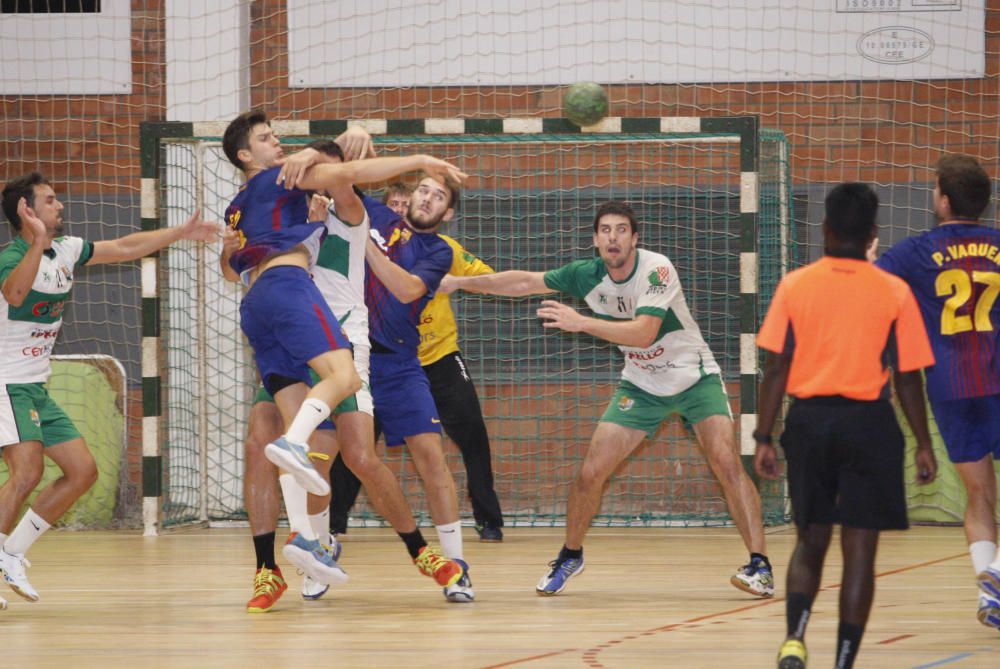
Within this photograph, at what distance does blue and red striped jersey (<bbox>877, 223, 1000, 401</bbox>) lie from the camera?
17.8 feet

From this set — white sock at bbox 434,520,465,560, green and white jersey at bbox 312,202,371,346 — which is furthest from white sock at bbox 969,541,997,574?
green and white jersey at bbox 312,202,371,346

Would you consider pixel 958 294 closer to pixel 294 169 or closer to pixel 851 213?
pixel 851 213

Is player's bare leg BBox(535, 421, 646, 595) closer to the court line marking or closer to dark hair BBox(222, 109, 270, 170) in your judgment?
the court line marking

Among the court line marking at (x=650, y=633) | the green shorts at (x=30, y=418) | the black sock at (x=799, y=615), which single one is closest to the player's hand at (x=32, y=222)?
the green shorts at (x=30, y=418)

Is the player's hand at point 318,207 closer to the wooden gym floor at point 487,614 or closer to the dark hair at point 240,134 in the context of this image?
the dark hair at point 240,134

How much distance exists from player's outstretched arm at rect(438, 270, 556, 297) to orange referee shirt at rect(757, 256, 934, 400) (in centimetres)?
296

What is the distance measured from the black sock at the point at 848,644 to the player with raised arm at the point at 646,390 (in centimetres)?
238

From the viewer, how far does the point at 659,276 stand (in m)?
6.71

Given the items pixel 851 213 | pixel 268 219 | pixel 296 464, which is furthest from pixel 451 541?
pixel 851 213

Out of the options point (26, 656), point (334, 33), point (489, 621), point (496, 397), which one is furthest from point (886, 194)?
point (26, 656)

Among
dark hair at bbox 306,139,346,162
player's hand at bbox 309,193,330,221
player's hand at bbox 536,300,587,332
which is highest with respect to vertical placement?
dark hair at bbox 306,139,346,162

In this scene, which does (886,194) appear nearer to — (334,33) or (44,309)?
(334,33)

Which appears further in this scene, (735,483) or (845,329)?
(735,483)

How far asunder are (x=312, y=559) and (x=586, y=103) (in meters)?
4.04
